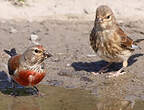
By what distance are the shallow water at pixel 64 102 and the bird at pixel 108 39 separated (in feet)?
2.87

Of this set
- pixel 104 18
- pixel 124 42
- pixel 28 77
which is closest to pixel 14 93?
pixel 28 77

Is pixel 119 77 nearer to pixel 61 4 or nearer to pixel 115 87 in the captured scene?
pixel 115 87

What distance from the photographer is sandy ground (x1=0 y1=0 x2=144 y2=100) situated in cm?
997

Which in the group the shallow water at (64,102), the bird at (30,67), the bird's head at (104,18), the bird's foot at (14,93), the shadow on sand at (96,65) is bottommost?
the shallow water at (64,102)

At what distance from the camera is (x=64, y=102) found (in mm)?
9180

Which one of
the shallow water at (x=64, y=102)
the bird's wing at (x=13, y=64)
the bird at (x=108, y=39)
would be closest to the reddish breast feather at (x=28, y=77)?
the bird's wing at (x=13, y=64)

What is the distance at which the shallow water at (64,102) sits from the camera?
8.94m

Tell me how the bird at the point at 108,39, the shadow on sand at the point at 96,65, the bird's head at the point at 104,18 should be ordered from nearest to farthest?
the bird's head at the point at 104,18 < the bird at the point at 108,39 < the shadow on sand at the point at 96,65

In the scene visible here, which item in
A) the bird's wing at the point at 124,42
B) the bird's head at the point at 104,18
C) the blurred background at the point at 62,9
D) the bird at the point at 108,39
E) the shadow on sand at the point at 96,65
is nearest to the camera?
the bird's head at the point at 104,18

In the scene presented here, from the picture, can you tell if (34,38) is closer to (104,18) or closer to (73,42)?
(73,42)

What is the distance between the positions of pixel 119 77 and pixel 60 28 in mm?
2721

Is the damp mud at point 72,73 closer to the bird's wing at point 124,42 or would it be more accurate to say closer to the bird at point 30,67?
the bird at point 30,67

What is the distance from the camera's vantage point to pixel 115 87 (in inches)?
387

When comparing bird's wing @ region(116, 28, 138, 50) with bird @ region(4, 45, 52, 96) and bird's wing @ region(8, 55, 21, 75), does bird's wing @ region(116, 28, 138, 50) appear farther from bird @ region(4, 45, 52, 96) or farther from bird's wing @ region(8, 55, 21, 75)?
bird's wing @ region(8, 55, 21, 75)
